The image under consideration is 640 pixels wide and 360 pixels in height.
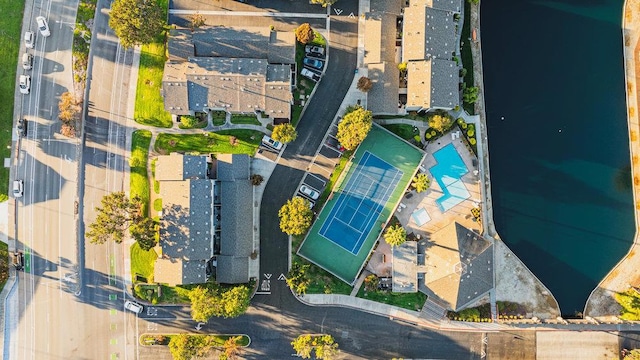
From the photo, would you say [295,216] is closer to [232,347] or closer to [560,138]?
[232,347]

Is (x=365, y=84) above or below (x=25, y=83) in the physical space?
above

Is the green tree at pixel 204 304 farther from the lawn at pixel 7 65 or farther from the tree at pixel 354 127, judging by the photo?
the lawn at pixel 7 65

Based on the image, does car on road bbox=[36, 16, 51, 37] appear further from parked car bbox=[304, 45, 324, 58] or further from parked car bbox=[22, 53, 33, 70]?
parked car bbox=[304, 45, 324, 58]

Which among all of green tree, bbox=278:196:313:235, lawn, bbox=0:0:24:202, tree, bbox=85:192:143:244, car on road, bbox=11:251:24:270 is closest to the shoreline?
green tree, bbox=278:196:313:235

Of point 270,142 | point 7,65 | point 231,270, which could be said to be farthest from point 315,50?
point 7,65

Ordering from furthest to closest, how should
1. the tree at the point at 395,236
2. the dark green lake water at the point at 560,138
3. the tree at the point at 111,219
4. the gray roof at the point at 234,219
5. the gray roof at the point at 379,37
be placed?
the dark green lake water at the point at 560,138 < the gray roof at the point at 379,37 < the gray roof at the point at 234,219 < the tree at the point at 395,236 < the tree at the point at 111,219

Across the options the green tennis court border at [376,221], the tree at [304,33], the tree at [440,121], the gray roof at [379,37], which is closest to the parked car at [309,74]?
the tree at [304,33]
